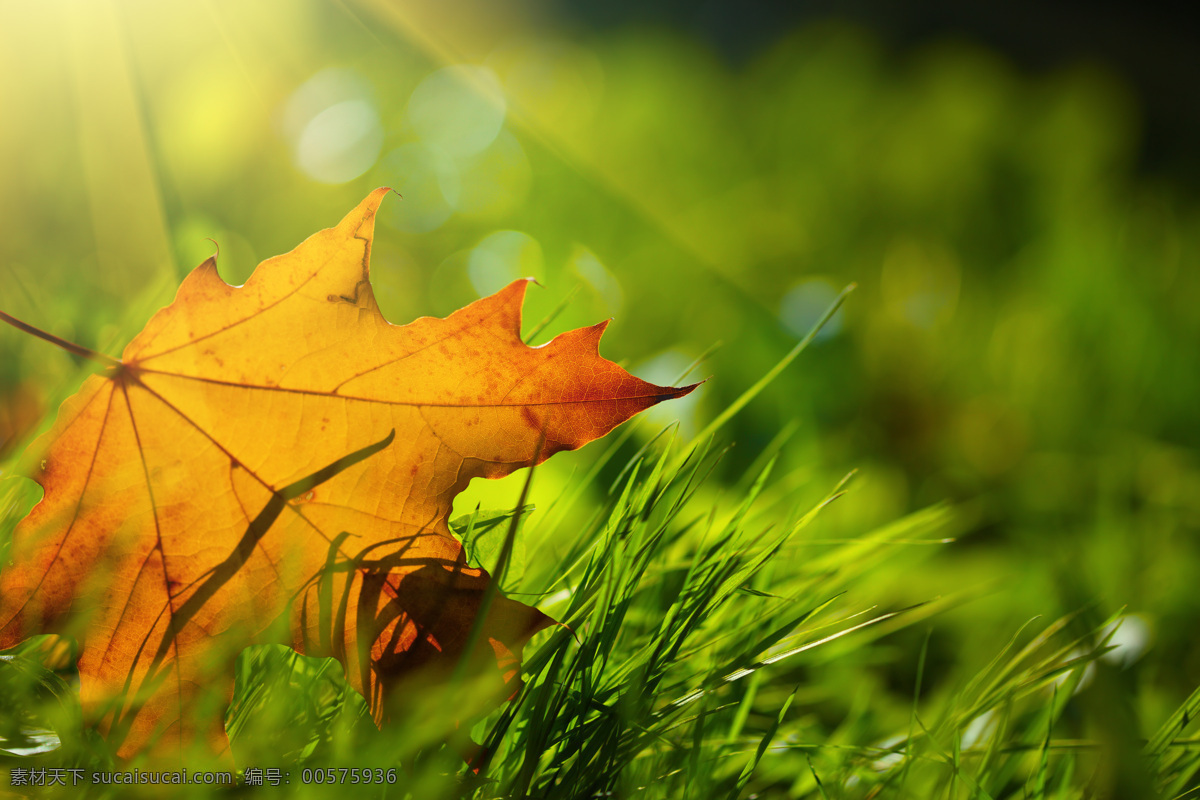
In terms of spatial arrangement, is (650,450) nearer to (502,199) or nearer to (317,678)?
(317,678)

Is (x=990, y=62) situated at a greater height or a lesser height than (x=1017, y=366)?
greater

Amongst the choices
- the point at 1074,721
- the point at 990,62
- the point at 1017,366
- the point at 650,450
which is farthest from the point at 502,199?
the point at 990,62

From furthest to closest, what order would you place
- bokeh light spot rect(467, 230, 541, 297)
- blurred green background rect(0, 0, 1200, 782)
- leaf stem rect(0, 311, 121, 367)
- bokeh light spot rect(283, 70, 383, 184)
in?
bokeh light spot rect(283, 70, 383, 184) < bokeh light spot rect(467, 230, 541, 297) < blurred green background rect(0, 0, 1200, 782) < leaf stem rect(0, 311, 121, 367)

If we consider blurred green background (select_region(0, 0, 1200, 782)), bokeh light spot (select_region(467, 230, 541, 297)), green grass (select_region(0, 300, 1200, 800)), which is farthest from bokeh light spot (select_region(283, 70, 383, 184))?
green grass (select_region(0, 300, 1200, 800))

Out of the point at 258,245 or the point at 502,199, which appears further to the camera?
the point at 502,199

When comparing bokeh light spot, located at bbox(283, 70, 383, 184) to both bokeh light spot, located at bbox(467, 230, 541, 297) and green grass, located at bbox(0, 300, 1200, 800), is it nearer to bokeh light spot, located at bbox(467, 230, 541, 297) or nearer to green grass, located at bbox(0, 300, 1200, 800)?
bokeh light spot, located at bbox(467, 230, 541, 297)

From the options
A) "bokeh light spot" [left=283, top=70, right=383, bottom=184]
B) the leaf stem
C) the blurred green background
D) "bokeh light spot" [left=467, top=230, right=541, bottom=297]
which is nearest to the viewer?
the leaf stem

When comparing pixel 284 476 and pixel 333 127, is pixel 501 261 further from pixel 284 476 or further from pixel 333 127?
pixel 284 476

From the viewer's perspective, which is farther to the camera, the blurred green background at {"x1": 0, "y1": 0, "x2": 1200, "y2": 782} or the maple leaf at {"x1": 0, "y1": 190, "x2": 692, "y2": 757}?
the blurred green background at {"x1": 0, "y1": 0, "x2": 1200, "y2": 782}
